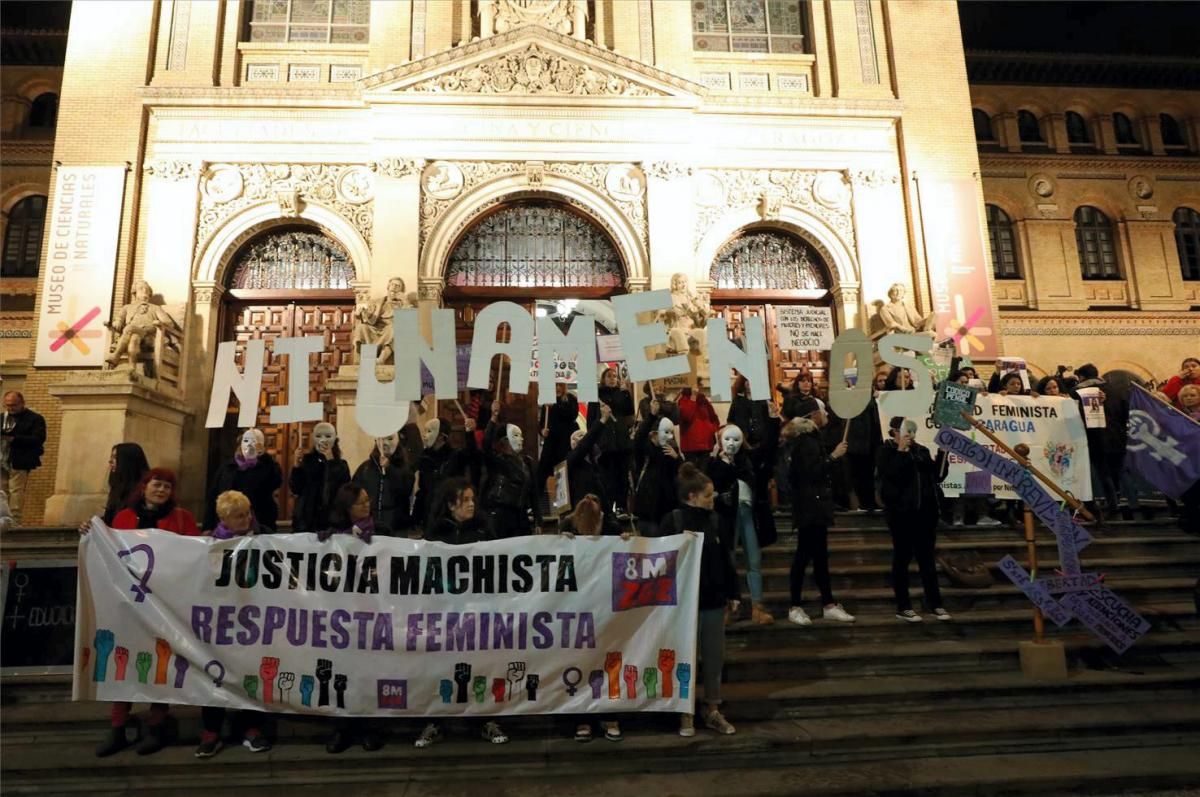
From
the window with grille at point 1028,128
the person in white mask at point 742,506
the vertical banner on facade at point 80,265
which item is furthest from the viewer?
the window with grille at point 1028,128

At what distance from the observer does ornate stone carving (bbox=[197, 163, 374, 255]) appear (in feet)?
47.9

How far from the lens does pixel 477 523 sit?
5934mm

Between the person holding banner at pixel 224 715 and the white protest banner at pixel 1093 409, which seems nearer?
the person holding banner at pixel 224 715

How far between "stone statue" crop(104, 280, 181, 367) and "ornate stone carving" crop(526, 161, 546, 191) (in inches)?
289

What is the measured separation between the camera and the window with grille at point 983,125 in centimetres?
2475

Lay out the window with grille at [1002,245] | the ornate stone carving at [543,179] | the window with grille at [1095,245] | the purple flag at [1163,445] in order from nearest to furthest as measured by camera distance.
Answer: the purple flag at [1163,445] < the ornate stone carving at [543,179] < the window with grille at [1002,245] < the window with grille at [1095,245]

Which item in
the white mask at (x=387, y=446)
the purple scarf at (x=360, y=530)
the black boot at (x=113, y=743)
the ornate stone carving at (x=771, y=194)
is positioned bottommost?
the black boot at (x=113, y=743)

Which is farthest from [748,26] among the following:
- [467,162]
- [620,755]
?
[620,755]

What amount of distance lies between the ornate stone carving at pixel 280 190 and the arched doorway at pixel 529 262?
212 cm

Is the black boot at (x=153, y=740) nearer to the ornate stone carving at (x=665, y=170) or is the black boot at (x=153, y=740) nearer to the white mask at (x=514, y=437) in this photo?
the white mask at (x=514, y=437)

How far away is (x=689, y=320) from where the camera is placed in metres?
13.8

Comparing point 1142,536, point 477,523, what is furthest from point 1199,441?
point 477,523

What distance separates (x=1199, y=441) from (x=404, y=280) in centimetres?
1245

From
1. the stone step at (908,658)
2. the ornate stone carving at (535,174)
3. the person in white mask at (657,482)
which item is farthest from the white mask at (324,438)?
the ornate stone carving at (535,174)
